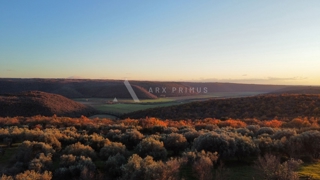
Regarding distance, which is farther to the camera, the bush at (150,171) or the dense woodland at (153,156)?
the dense woodland at (153,156)

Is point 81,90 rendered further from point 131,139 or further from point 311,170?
point 311,170

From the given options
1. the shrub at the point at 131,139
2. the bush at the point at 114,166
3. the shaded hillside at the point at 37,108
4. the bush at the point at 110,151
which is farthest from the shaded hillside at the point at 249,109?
the bush at the point at 114,166

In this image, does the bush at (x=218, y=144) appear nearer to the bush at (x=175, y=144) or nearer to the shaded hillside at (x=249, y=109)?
the bush at (x=175, y=144)

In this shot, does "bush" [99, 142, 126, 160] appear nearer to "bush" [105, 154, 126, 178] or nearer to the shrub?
"bush" [105, 154, 126, 178]

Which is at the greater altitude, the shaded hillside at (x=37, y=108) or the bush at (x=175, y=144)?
the bush at (x=175, y=144)

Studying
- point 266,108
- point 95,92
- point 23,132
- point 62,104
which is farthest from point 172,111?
point 95,92

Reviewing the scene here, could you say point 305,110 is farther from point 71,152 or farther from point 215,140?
point 71,152
